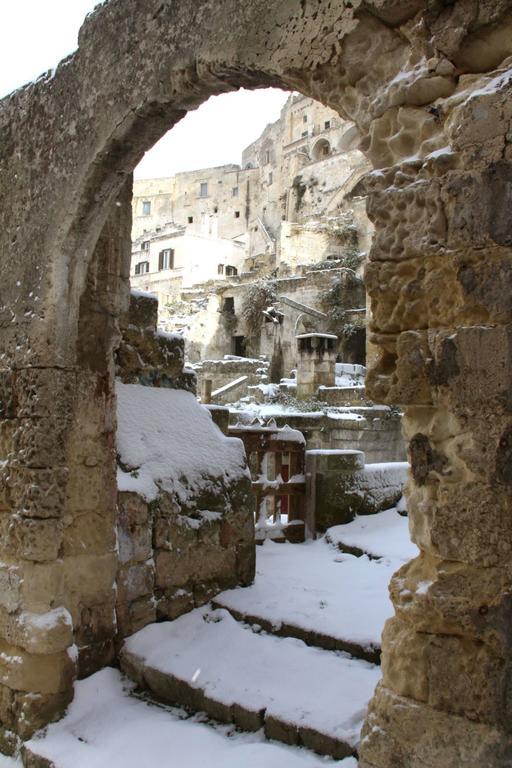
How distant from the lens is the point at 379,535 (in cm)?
607

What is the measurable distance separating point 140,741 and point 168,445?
197cm

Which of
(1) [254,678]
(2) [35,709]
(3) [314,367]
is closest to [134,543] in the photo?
(2) [35,709]

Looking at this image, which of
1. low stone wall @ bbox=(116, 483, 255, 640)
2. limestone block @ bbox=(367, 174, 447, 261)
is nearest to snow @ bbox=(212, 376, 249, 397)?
low stone wall @ bbox=(116, 483, 255, 640)

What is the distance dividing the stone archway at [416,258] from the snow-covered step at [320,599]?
4.09 ft

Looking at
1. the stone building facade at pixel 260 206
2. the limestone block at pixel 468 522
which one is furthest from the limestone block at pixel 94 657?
the stone building facade at pixel 260 206

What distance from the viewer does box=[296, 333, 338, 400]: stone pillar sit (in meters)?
18.1

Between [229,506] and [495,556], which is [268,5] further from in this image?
[229,506]

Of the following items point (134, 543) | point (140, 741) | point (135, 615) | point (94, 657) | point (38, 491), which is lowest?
point (140, 741)

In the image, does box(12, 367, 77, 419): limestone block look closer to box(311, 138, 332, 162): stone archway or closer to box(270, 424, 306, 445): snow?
box(270, 424, 306, 445): snow

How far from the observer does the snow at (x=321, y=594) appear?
3855 mm

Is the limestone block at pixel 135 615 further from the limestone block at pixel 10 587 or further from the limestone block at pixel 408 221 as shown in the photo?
the limestone block at pixel 408 221

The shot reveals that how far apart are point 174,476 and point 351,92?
112 inches

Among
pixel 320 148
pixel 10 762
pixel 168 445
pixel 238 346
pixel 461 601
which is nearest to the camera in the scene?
pixel 461 601

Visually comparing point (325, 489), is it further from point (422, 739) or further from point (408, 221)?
point (408, 221)
